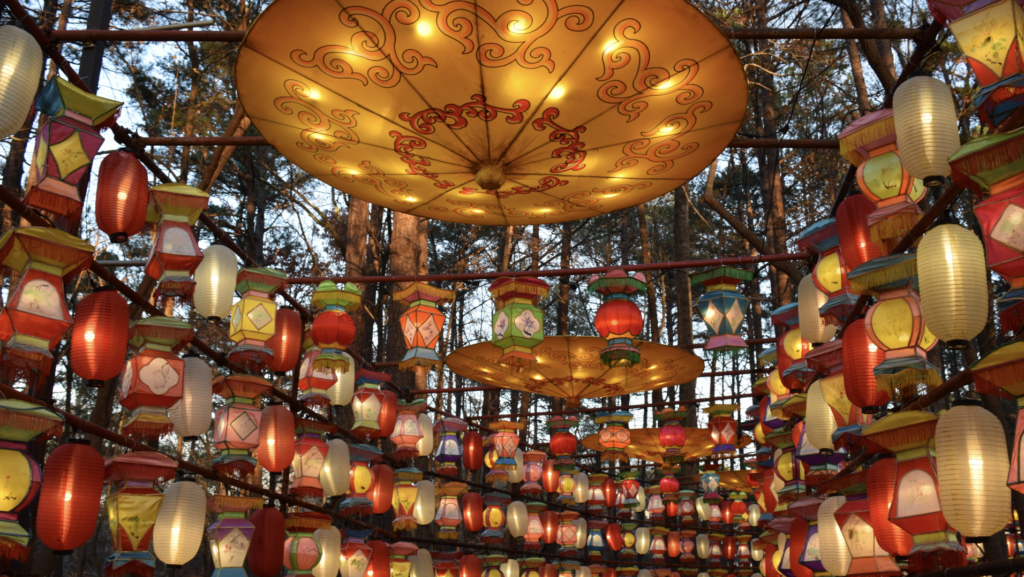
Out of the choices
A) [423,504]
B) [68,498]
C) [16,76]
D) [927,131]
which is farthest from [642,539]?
[16,76]

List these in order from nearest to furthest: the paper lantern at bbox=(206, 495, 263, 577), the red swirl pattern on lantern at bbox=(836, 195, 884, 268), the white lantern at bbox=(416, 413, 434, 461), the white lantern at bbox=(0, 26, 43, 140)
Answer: the white lantern at bbox=(0, 26, 43, 140)
the red swirl pattern on lantern at bbox=(836, 195, 884, 268)
the paper lantern at bbox=(206, 495, 263, 577)
the white lantern at bbox=(416, 413, 434, 461)

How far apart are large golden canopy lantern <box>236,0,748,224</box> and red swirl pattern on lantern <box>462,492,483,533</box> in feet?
22.0

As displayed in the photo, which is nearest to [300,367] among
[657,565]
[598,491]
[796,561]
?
[796,561]

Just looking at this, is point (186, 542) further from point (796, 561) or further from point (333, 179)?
point (796, 561)

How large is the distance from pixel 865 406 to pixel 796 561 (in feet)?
8.30

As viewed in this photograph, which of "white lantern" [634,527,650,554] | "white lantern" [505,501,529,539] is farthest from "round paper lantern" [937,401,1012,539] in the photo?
"white lantern" [634,527,650,554]

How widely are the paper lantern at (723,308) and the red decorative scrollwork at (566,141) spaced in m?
2.60

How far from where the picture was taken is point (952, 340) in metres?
3.41

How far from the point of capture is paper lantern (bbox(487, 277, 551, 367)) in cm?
790

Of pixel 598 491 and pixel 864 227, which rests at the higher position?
pixel 864 227

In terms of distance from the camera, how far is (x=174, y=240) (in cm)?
551

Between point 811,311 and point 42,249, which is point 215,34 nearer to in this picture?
point 42,249

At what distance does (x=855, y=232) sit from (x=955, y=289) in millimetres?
1768

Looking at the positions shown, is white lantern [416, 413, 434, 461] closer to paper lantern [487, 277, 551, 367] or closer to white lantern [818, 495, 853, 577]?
paper lantern [487, 277, 551, 367]
